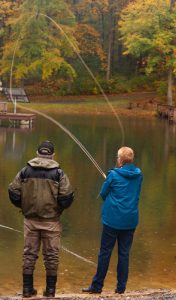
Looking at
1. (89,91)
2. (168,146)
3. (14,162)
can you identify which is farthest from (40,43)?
(14,162)

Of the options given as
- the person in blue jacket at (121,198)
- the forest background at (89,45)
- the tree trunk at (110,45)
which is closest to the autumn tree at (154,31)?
the forest background at (89,45)

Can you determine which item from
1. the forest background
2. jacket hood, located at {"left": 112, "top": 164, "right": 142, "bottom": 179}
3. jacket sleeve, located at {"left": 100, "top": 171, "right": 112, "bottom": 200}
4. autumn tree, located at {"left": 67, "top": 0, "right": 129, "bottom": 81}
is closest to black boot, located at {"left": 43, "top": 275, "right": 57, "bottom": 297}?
jacket sleeve, located at {"left": 100, "top": 171, "right": 112, "bottom": 200}

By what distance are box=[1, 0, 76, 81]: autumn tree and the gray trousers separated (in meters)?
41.9

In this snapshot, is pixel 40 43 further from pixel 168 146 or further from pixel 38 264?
pixel 38 264

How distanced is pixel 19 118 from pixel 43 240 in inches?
1039

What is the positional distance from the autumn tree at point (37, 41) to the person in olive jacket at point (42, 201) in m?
41.9

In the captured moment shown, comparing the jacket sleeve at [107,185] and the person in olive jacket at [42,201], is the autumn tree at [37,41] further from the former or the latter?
the person in olive jacket at [42,201]

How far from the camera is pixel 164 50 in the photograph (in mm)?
46688

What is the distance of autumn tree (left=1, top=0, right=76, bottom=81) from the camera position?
4941 centimetres

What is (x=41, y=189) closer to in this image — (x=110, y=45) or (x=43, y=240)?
(x=43, y=240)

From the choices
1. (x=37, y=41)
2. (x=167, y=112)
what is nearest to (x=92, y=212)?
(x=167, y=112)

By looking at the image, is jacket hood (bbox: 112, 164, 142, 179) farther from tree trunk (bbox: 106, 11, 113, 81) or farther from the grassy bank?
tree trunk (bbox: 106, 11, 113, 81)

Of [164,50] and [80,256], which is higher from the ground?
[164,50]

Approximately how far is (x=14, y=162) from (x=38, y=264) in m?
10.5
